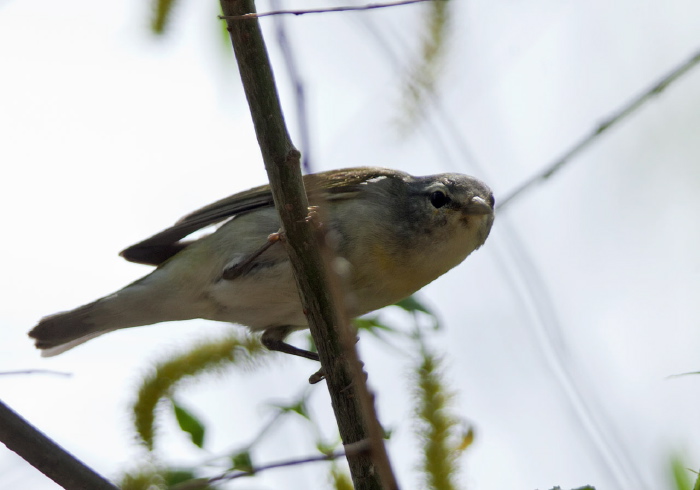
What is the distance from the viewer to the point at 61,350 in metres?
4.84

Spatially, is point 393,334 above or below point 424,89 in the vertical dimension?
below

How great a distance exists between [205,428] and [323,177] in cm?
187

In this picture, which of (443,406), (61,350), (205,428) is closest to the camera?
(443,406)

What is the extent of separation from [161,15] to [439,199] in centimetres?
210

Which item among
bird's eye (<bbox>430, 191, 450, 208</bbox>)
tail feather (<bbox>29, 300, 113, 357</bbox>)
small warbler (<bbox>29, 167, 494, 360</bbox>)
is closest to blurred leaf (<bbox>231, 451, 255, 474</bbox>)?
small warbler (<bbox>29, 167, 494, 360</bbox>)

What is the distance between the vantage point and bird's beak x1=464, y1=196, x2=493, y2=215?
4.16 meters

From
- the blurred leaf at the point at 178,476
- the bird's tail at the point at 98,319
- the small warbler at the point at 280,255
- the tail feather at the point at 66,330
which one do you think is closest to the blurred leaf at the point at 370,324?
the small warbler at the point at 280,255

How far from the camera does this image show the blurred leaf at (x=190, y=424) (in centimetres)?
320

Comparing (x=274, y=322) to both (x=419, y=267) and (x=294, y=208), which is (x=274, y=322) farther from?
(x=294, y=208)

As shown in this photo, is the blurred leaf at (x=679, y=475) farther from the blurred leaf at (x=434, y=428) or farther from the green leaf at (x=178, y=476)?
the green leaf at (x=178, y=476)

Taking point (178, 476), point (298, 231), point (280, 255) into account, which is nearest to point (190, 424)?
point (178, 476)

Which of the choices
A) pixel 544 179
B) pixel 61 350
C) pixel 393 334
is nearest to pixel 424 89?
pixel 544 179

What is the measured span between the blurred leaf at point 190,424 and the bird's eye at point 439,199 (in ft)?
6.07

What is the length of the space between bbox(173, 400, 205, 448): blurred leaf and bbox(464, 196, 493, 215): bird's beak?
1.92 meters
